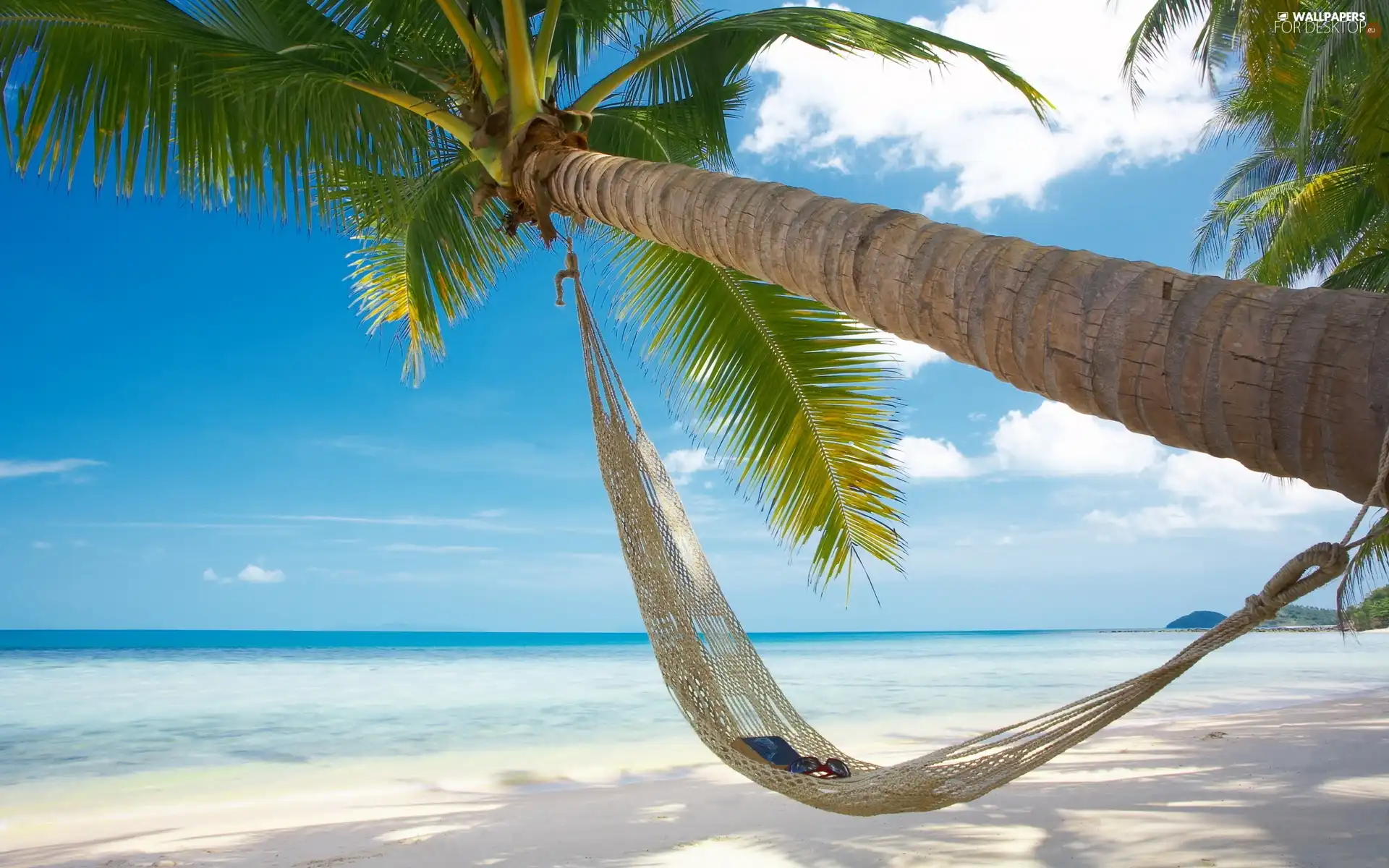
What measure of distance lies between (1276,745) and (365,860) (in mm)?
4345

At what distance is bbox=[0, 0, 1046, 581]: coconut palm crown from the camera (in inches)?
79.2

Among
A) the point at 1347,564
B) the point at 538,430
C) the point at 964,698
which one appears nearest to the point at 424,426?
the point at 538,430

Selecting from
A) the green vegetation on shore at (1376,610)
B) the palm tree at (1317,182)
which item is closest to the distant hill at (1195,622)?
the green vegetation on shore at (1376,610)

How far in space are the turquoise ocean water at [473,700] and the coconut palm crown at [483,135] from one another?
378 centimetres

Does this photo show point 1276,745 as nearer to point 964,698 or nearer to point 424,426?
point 964,698

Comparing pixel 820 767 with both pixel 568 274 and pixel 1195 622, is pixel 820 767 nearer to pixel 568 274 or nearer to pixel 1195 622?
pixel 568 274

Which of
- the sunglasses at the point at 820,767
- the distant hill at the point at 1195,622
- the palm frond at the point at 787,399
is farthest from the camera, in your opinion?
the distant hill at the point at 1195,622

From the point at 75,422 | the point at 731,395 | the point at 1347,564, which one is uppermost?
the point at 75,422

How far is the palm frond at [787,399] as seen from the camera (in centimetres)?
277

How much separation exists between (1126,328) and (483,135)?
1.67 meters

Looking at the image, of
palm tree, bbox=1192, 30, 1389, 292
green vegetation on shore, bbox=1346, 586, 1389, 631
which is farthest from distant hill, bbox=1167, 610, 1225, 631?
palm tree, bbox=1192, 30, 1389, 292

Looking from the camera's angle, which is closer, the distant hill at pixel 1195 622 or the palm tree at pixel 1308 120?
the palm tree at pixel 1308 120

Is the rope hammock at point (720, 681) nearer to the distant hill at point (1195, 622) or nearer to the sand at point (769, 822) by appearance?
the sand at point (769, 822)

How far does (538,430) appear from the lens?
Answer: 97.6 feet
